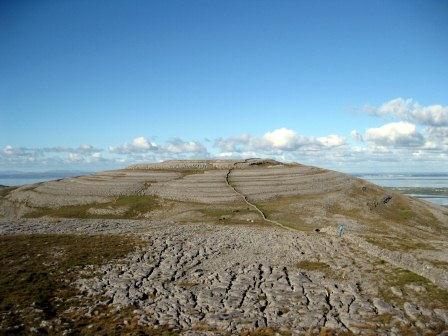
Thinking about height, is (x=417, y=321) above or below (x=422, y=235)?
above

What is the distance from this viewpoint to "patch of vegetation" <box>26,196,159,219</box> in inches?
2544

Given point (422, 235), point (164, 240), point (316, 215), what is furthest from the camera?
point (316, 215)

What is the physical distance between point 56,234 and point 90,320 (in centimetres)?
2192

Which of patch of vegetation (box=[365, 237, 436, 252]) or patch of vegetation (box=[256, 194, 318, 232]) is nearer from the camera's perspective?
patch of vegetation (box=[365, 237, 436, 252])

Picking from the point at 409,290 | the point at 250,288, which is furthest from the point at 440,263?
the point at 250,288

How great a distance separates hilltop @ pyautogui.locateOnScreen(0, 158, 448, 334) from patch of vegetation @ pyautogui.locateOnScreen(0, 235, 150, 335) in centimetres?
142

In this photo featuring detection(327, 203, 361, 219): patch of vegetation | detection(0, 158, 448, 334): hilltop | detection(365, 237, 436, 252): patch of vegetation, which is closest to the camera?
detection(0, 158, 448, 334): hilltop

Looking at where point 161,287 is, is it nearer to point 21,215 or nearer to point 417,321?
point 417,321

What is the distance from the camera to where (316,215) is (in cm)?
6372

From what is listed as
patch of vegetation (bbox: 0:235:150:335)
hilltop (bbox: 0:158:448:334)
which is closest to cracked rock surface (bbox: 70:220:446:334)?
hilltop (bbox: 0:158:448:334)

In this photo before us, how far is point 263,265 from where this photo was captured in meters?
30.4

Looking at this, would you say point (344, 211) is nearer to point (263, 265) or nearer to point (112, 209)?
point (112, 209)

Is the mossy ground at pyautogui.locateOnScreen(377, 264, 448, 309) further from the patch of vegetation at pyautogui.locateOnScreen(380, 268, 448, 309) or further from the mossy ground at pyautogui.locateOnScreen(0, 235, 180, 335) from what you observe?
the mossy ground at pyautogui.locateOnScreen(0, 235, 180, 335)

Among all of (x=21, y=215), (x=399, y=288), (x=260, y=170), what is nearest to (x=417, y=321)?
(x=399, y=288)
